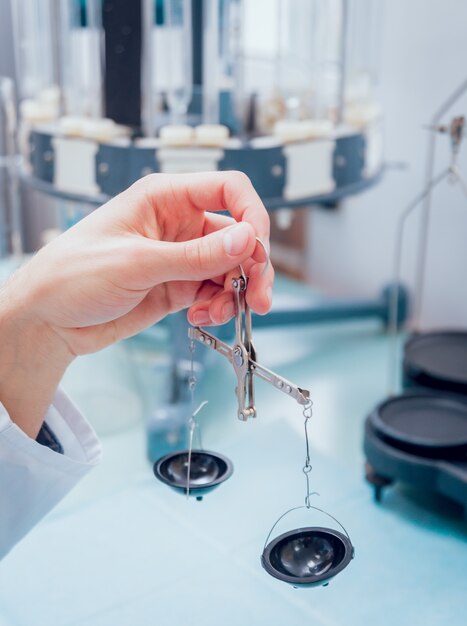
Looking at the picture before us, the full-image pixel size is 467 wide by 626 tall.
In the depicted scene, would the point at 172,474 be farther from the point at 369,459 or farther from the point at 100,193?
the point at 100,193

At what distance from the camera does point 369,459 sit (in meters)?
1.22

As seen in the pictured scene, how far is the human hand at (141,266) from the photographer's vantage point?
632 millimetres

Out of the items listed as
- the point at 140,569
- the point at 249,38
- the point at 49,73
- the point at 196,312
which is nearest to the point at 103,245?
the point at 196,312

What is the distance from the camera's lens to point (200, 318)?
76cm

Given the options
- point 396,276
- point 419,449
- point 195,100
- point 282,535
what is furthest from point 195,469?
point 195,100

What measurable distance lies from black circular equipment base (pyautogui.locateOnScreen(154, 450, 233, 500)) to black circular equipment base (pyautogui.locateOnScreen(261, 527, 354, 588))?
0.09 metres

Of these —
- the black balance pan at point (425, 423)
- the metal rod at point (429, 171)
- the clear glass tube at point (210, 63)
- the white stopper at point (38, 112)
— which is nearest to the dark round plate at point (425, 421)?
the black balance pan at point (425, 423)

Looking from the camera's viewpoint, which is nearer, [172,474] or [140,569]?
[172,474]

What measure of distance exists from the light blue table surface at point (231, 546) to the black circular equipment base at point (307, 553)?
0.09 meters

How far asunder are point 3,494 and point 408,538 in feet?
1.82

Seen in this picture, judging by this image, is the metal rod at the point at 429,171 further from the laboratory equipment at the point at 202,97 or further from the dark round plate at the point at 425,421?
the dark round plate at the point at 425,421

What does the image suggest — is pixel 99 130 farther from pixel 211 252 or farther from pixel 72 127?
pixel 211 252

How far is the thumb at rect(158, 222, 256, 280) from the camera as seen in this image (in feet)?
2.03

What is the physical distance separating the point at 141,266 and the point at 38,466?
244mm
